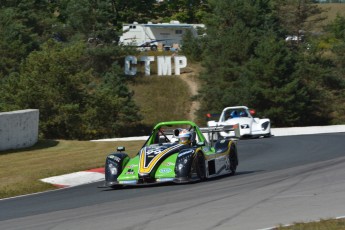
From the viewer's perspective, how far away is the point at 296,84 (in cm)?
6888

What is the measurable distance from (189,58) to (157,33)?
1638 cm

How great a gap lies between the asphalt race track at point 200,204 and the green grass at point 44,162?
48.2 inches

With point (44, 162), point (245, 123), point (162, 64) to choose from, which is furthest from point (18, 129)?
A: point (162, 64)

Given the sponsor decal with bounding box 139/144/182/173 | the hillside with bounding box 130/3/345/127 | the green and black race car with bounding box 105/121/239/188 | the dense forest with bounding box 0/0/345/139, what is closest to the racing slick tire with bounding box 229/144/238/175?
the green and black race car with bounding box 105/121/239/188

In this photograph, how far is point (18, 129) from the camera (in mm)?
27625

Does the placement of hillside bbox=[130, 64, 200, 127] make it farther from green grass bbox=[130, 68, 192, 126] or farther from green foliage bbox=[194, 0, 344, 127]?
green foliage bbox=[194, 0, 344, 127]

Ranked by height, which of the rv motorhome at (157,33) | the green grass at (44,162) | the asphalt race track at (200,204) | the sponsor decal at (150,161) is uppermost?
the rv motorhome at (157,33)

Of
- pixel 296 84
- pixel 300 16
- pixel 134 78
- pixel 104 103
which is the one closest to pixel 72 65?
pixel 104 103

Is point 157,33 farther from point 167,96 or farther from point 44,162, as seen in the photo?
point 44,162

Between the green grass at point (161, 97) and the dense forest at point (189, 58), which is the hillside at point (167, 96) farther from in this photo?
the dense forest at point (189, 58)

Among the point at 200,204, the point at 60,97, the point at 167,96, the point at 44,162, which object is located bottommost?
the point at 44,162

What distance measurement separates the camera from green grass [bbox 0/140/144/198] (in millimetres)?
18391

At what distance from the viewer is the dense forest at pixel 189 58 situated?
53625mm

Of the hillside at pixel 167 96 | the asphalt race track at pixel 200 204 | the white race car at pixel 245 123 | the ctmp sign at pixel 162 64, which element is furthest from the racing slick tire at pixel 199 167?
the ctmp sign at pixel 162 64
